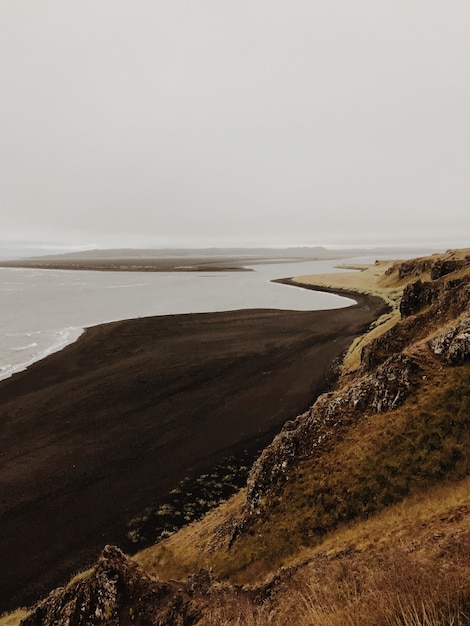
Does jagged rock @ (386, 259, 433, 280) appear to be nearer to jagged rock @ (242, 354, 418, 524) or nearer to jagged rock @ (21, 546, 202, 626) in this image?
jagged rock @ (242, 354, 418, 524)

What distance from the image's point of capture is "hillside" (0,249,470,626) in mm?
7125

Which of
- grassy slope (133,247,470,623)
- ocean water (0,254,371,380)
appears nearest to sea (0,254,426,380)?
ocean water (0,254,371,380)

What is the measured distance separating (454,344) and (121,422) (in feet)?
74.2

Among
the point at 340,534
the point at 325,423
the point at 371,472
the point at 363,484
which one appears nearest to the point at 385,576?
the point at 340,534

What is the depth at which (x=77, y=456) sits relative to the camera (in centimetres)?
2219

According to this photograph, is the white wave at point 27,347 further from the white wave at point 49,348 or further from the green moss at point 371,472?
the green moss at point 371,472

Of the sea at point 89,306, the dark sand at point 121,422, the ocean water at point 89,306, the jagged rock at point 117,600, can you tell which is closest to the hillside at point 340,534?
the jagged rock at point 117,600

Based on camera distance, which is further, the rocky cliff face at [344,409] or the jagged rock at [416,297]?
the jagged rock at [416,297]

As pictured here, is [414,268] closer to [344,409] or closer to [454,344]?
[454,344]

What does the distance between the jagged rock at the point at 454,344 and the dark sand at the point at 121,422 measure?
43.0 ft

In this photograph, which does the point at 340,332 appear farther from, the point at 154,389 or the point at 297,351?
the point at 154,389

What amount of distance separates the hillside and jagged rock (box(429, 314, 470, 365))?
5cm

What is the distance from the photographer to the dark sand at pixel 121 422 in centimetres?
1652

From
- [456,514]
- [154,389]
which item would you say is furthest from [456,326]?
[154,389]
